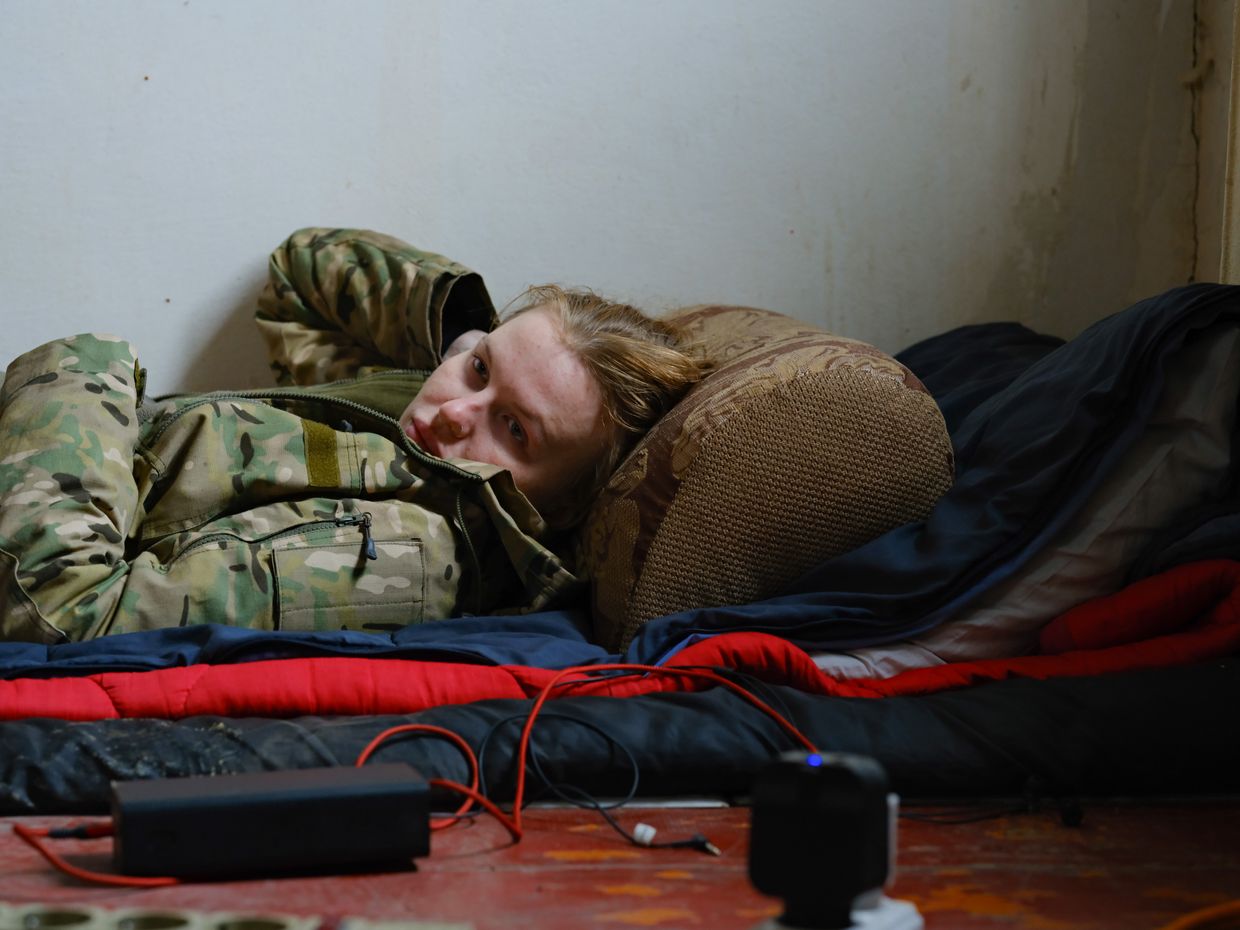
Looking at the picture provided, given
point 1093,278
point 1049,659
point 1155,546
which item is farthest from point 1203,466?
point 1093,278

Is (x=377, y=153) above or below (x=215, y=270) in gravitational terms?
above

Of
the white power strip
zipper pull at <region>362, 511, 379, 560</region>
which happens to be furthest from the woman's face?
the white power strip

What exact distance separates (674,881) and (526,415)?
0.74 meters

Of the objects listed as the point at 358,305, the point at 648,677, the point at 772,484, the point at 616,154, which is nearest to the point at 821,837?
the point at 648,677

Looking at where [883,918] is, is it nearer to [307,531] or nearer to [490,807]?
[490,807]

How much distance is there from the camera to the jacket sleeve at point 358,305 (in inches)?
68.6

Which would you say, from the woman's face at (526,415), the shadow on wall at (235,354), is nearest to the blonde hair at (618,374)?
the woman's face at (526,415)

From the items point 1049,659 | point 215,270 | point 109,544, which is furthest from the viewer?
point 215,270

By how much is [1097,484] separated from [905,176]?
915 millimetres

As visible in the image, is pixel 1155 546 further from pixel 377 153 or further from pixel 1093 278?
pixel 377 153

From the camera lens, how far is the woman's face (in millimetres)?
1489

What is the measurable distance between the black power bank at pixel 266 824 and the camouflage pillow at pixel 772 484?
515mm

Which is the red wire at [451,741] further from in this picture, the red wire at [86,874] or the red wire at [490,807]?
the red wire at [86,874]

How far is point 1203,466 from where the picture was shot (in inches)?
48.7
